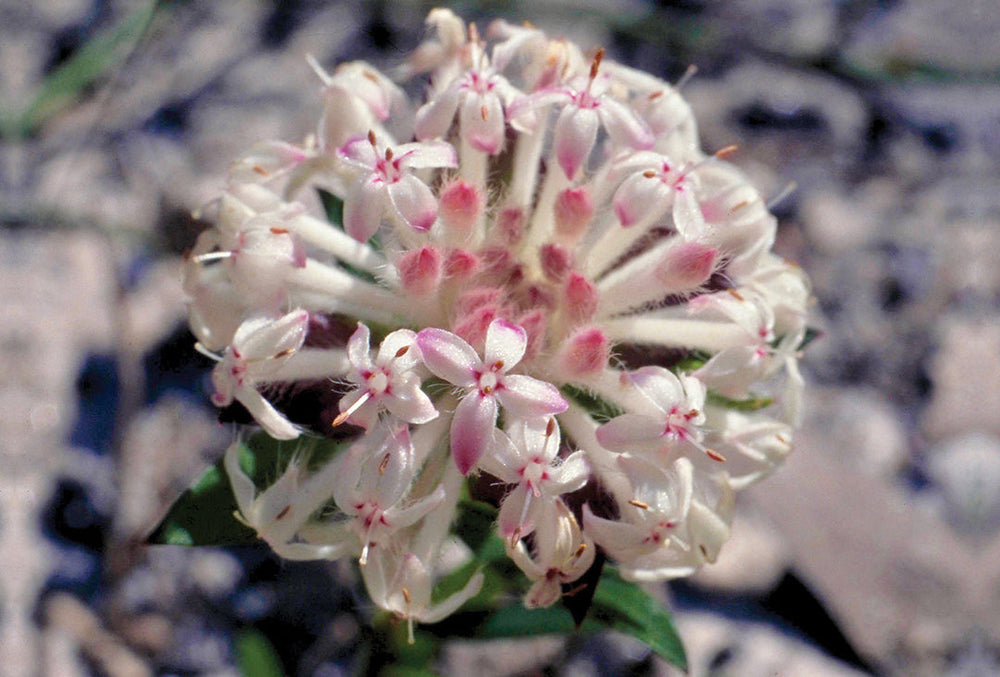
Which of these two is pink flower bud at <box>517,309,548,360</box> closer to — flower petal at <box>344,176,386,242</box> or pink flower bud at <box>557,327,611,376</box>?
pink flower bud at <box>557,327,611,376</box>

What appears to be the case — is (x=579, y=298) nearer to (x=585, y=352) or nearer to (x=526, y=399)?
(x=585, y=352)

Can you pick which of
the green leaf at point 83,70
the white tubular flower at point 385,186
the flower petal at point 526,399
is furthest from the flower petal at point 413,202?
the green leaf at point 83,70

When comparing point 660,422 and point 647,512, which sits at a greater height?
point 660,422

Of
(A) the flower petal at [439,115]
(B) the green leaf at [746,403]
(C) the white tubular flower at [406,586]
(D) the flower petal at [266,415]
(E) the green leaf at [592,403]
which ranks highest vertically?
(A) the flower petal at [439,115]

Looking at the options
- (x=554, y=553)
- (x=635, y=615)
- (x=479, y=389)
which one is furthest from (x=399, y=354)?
(x=635, y=615)

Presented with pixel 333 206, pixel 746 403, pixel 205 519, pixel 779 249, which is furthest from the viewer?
pixel 779 249

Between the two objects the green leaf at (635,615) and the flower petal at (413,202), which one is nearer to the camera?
the flower petal at (413,202)

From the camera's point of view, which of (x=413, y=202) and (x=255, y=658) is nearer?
(x=413, y=202)

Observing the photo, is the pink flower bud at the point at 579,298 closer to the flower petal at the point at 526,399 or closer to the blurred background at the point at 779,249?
the flower petal at the point at 526,399
